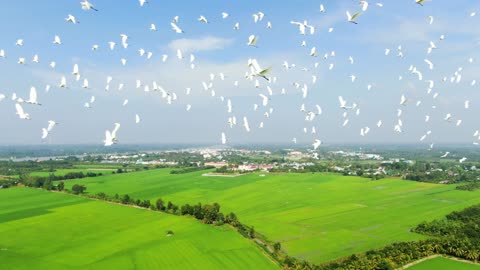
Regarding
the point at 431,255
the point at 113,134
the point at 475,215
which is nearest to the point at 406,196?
the point at 475,215

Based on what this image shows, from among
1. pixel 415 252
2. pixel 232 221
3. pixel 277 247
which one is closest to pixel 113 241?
pixel 232 221

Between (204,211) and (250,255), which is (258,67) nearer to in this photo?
(250,255)

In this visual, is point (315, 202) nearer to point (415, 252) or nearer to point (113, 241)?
point (415, 252)

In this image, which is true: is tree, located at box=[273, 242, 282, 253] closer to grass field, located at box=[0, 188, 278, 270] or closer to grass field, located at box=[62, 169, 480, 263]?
grass field, located at box=[62, 169, 480, 263]

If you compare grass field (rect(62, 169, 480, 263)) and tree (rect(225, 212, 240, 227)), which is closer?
grass field (rect(62, 169, 480, 263))

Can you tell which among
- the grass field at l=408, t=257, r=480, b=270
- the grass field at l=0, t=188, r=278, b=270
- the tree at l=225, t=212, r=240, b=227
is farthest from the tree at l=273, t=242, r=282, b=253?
the grass field at l=408, t=257, r=480, b=270

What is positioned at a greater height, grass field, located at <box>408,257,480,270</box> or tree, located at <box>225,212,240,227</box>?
tree, located at <box>225,212,240,227</box>
